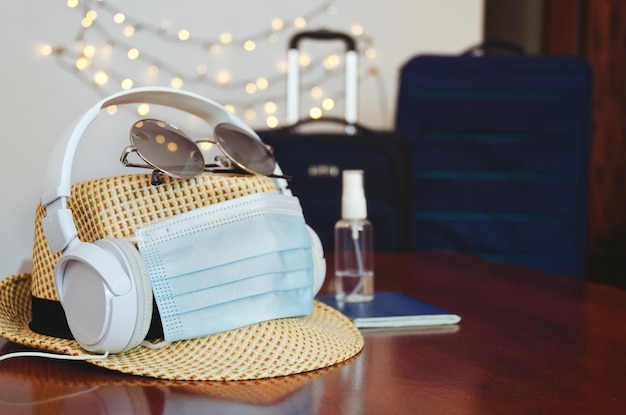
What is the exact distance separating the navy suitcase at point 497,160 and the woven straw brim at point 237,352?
127 cm

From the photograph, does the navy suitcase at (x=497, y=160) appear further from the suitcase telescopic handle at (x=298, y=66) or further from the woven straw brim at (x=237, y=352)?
Answer: the woven straw brim at (x=237, y=352)

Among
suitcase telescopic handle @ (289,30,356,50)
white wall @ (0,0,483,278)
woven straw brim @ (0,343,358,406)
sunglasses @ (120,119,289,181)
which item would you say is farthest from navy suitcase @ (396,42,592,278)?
woven straw brim @ (0,343,358,406)

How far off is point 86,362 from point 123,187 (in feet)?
0.39

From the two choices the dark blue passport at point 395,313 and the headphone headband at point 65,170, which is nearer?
the headphone headband at point 65,170

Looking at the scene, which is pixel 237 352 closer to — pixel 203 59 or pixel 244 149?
pixel 244 149

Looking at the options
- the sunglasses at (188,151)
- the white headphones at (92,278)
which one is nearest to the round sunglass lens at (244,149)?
the sunglasses at (188,151)

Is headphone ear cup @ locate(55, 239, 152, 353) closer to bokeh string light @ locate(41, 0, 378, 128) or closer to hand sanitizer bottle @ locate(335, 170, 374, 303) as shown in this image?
hand sanitizer bottle @ locate(335, 170, 374, 303)

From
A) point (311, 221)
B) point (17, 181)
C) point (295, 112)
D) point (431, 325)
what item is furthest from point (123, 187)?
point (17, 181)

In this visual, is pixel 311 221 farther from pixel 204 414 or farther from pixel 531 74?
pixel 204 414

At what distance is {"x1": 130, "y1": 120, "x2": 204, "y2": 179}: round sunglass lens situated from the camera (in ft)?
1.61

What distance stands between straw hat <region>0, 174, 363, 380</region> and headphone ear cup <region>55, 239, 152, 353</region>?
2cm

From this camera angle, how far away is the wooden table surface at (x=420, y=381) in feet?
1.27

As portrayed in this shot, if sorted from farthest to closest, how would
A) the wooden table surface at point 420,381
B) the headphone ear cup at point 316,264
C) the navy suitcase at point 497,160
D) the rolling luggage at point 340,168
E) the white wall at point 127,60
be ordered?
the white wall at point 127,60 < the navy suitcase at point 497,160 < the rolling luggage at point 340,168 < the headphone ear cup at point 316,264 < the wooden table surface at point 420,381

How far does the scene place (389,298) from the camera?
708 mm
